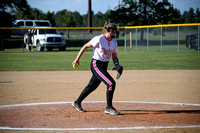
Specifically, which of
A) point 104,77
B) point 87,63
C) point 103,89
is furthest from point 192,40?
point 104,77

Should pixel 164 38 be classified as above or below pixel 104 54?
above

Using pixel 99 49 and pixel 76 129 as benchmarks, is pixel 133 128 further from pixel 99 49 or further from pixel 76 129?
pixel 99 49

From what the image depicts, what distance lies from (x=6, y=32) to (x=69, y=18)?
3262cm

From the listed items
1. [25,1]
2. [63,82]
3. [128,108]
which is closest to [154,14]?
[25,1]

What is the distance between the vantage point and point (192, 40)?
24938mm

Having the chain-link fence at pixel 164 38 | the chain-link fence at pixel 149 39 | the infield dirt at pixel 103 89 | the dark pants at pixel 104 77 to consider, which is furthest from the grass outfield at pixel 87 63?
the dark pants at pixel 104 77

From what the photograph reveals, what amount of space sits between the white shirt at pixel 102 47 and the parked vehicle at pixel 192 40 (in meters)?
19.9

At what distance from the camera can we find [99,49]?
559 cm

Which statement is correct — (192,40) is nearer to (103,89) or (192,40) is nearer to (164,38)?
(164,38)

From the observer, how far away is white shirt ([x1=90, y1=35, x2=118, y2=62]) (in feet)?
18.1

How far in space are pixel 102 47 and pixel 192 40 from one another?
2110 centimetres

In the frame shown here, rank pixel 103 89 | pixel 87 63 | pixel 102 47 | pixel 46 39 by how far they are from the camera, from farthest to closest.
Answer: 1. pixel 46 39
2. pixel 87 63
3. pixel 103 89
4. pixel 102 47

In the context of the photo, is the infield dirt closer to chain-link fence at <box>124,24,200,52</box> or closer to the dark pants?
the dark pants

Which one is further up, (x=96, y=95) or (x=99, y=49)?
(x=99, y=49)
